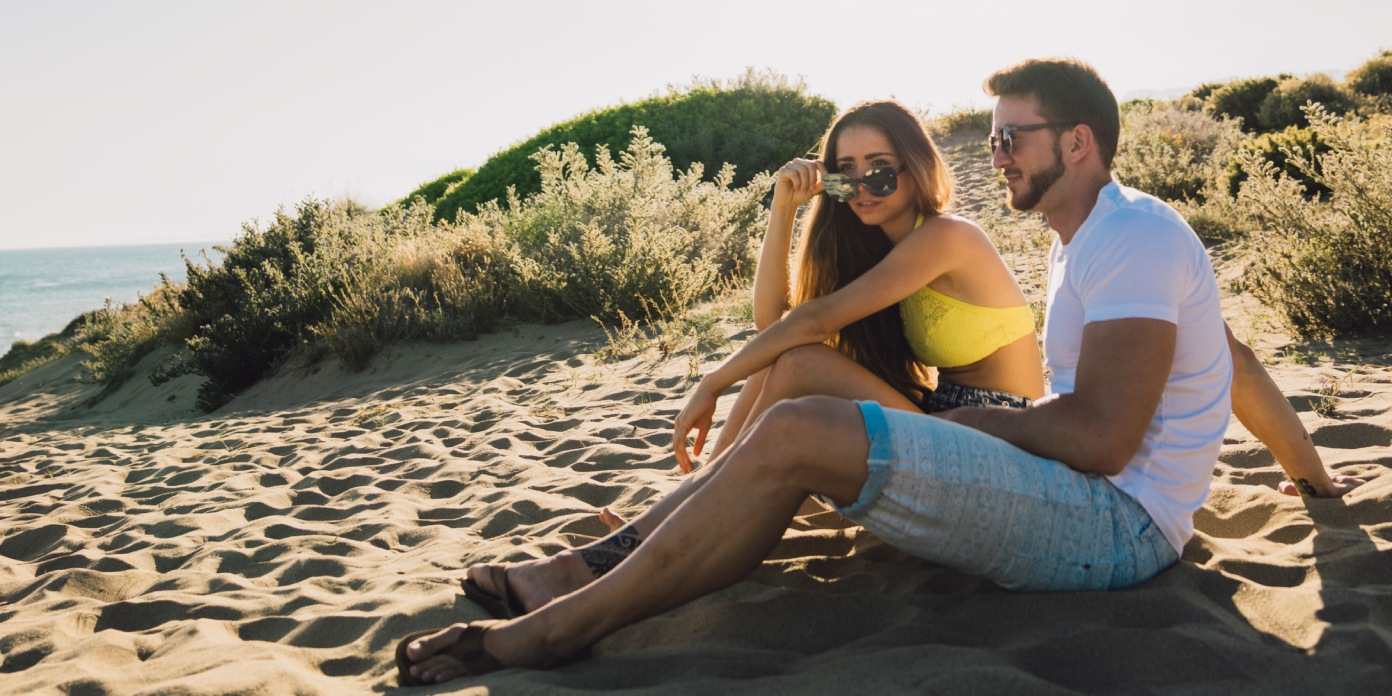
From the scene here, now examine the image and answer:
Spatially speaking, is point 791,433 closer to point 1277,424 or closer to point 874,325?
point 874,325

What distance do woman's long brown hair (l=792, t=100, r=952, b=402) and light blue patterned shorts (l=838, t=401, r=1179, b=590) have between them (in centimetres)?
97

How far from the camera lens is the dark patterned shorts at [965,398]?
316 centimetres

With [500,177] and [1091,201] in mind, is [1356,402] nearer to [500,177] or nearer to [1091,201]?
[1091,201]

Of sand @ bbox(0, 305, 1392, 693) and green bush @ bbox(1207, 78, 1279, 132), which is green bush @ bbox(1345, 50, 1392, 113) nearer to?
green bush @ bbox(1207, 78, 1279, 132)

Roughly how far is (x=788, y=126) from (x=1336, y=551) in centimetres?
1690

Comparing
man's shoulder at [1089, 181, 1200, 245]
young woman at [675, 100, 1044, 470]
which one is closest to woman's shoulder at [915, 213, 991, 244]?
young woman at [675, 100, 1044, 470]

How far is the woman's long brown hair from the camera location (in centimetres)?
328

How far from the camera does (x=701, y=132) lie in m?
17.6

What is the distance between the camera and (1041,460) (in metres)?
2.25

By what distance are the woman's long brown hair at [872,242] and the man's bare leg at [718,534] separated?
41.8 inches

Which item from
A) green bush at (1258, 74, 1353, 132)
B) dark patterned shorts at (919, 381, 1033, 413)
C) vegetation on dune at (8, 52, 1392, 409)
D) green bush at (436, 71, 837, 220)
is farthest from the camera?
green bush at (436, 71, 837, 220)

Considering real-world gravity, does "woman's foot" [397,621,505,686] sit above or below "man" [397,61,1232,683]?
below

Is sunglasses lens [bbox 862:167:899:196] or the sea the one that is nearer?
sunglasses lens [bbox 862:167:899:196]

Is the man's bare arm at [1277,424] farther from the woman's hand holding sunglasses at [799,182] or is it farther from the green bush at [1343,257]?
the green bush at [1343,257]
